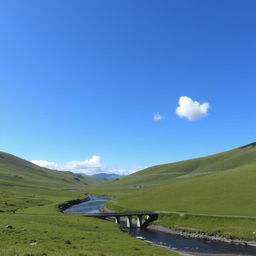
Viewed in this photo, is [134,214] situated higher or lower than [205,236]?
higher

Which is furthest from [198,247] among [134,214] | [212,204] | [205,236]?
[212,204]

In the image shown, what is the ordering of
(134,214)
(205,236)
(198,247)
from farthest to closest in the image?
(134,214) < (205,236) < (198,247)

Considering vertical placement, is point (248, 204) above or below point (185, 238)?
above

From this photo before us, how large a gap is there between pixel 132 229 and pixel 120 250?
4558 cm

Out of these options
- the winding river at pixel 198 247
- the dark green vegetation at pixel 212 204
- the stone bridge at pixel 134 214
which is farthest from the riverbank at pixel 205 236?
the stone bridge at pixel 134 214

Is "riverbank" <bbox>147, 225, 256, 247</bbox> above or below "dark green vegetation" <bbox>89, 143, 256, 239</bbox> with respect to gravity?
below

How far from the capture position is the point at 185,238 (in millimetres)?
68625

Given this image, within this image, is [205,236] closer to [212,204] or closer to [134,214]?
[134,214]

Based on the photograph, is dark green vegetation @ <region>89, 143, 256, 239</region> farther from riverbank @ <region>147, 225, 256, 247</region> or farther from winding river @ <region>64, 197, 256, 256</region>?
winding river @ <region>64, 197, 256, 256</region>

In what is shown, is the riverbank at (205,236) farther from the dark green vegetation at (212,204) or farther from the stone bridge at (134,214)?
the stone bridge at (134,214)

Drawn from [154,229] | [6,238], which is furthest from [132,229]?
[6,238]

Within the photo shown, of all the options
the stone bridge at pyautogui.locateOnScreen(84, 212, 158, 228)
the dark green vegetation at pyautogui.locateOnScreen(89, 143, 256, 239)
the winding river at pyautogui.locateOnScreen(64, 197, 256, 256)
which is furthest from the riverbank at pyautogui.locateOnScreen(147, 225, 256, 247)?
the stone bridge at pyautogui.locateOnScreen(84, 212, 158, 228)

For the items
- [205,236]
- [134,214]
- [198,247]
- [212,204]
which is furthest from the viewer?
[212,204]

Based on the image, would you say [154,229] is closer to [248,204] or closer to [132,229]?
[132,229]
